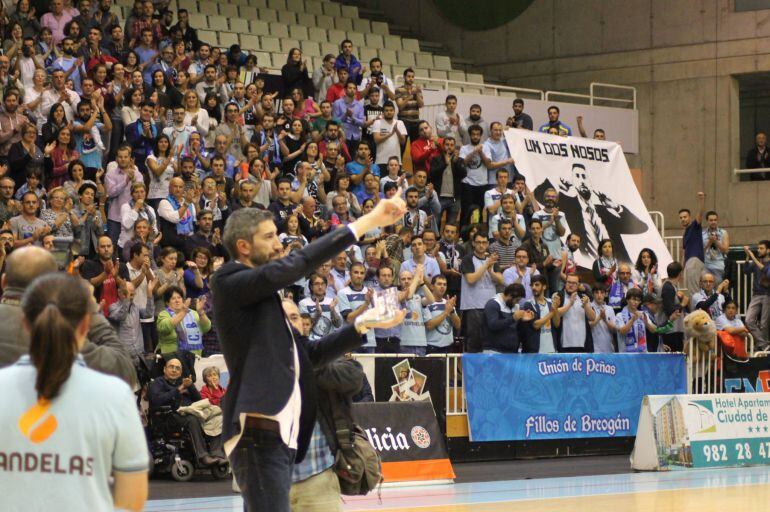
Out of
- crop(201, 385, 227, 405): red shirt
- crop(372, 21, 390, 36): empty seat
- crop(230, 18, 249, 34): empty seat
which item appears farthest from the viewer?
crop(372, 21, 390, 36): empty seat

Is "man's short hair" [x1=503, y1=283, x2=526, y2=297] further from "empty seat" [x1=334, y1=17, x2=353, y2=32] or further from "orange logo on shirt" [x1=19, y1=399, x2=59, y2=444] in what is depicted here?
"orange logo on shirt" [x1=19, y1=399, x2=59, y2=444]

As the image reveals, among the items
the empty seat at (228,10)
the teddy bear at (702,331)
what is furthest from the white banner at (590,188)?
the empty seat at (228,10)

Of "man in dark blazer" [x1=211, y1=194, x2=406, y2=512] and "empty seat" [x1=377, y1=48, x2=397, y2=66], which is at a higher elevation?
"empty seat" [x1=377, y1=48, x2=397, y2=66]

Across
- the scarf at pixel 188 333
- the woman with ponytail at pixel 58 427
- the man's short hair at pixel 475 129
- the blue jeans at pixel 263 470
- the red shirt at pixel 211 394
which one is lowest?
the red shirt at pixel 211 394

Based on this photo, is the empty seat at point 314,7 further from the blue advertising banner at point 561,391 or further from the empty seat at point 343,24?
the blue advertising banner at point 561,391

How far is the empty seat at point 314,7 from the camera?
2752cm

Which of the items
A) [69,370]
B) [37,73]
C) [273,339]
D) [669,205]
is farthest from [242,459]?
[669,205]

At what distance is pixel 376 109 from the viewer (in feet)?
68.7

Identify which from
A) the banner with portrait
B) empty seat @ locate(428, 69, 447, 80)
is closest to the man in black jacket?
the banner with portrait

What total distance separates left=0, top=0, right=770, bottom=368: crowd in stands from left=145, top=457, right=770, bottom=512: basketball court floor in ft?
8.13

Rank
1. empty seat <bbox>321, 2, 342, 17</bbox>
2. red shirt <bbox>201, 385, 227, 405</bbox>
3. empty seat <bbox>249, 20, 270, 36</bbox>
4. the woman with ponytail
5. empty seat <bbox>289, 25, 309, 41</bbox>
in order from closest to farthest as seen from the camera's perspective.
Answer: the woman with ponytail → red shirt <bbox>201, 385, 227, 405</bbox> → empty seat <bbox>249, 20, 270, 36</bbox> → empty seat <bbox>289, 25, 309, 41</bbox> → empty seat <bbox>321, 2, 342, 17</bbox>

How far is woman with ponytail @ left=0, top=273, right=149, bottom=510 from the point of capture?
11.0 ft

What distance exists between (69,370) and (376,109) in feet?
58.5

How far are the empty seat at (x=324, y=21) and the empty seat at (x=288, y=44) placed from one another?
6.92ft
